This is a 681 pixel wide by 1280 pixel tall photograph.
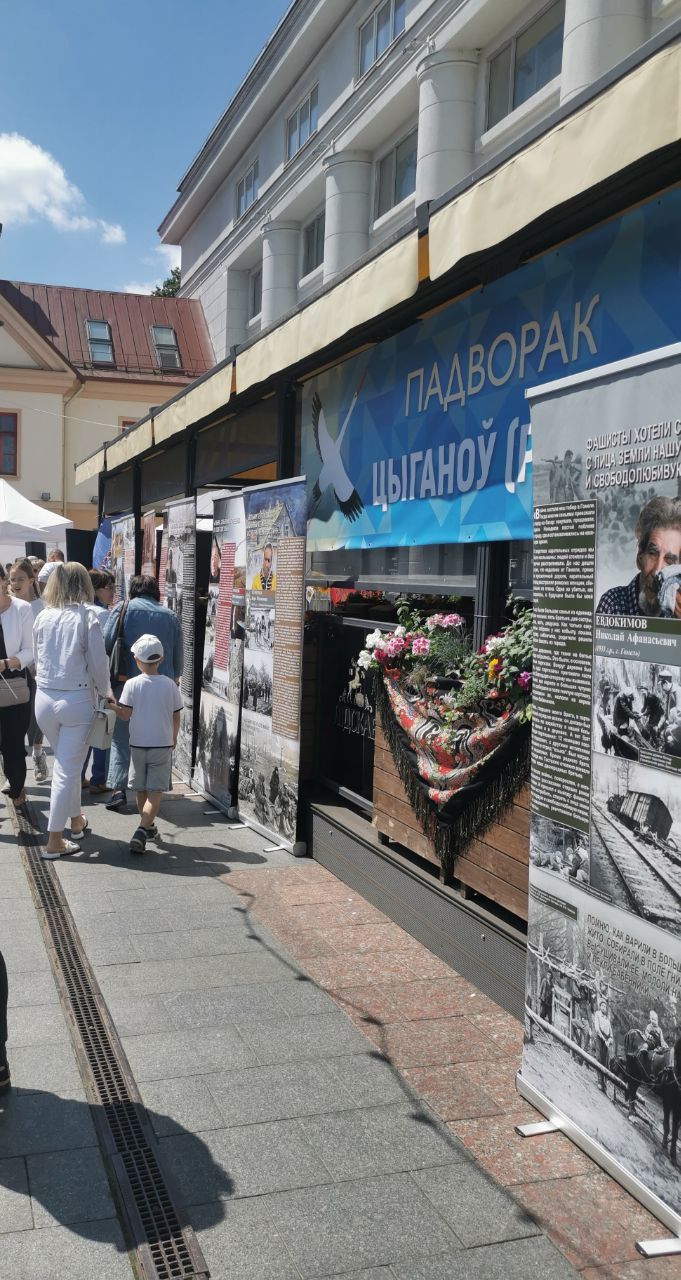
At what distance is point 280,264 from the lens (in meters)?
26.2

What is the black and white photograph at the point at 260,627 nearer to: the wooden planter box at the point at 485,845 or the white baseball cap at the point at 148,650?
the white baseball cap at the point at 148,650

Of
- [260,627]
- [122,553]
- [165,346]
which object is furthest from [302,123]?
[260,627]

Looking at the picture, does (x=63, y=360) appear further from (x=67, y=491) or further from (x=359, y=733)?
(x=359, y=733)

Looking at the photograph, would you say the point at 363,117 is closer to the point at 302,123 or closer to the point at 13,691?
the point at 302,123

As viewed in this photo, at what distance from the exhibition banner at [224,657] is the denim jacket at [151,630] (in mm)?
366

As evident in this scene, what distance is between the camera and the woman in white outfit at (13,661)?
7.59 metres

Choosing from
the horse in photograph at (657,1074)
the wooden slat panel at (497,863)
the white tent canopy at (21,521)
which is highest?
the white tent canopy at (21,521)

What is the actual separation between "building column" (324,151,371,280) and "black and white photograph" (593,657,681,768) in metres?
19.2

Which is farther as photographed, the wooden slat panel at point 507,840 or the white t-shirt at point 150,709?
the white t-shirt at point 150,709

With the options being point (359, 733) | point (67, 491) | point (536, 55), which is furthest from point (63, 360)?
point (359, 733)

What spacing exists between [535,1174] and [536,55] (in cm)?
1577

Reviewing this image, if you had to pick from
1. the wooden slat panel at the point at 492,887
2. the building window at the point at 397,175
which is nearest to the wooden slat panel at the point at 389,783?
the wooden slat panel at the point at 492,887

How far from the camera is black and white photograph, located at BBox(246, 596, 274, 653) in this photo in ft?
24.1

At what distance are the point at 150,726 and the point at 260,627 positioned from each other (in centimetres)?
105
